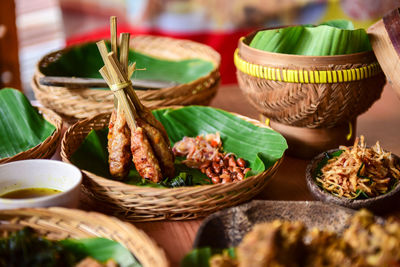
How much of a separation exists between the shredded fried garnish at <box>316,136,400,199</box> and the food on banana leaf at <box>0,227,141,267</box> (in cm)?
63

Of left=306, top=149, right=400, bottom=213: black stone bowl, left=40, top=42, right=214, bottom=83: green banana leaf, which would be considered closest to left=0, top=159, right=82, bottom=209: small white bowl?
left=306, top=149, right=400, bottom=213: black stone bowl

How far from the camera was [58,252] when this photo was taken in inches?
39.2

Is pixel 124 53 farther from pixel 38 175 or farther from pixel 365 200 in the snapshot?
pixel 365 200

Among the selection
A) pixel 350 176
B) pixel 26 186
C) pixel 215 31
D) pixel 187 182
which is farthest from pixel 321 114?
pixel 215 31

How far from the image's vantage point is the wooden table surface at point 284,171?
3.87 feet

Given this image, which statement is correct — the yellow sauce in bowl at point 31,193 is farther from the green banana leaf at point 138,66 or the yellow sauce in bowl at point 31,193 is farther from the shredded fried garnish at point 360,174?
the green banana leaf at point 138,66

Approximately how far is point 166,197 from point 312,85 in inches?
25.6

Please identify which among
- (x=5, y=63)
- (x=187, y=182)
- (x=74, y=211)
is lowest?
(x=5, y=63)

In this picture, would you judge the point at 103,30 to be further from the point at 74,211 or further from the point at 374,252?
the point at 374,252

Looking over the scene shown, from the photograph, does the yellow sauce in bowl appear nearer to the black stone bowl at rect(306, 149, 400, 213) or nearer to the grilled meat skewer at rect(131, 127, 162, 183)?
the grilled meat skewer at rect(131, 127, 162, 183)

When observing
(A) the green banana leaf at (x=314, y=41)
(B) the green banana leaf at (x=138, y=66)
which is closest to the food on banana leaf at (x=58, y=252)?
(A) the green banana leaf at (x=314, y=41)

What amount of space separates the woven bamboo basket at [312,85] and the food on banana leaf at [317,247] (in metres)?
0.64

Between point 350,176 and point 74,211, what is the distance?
78cm

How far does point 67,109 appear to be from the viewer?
1.82m
